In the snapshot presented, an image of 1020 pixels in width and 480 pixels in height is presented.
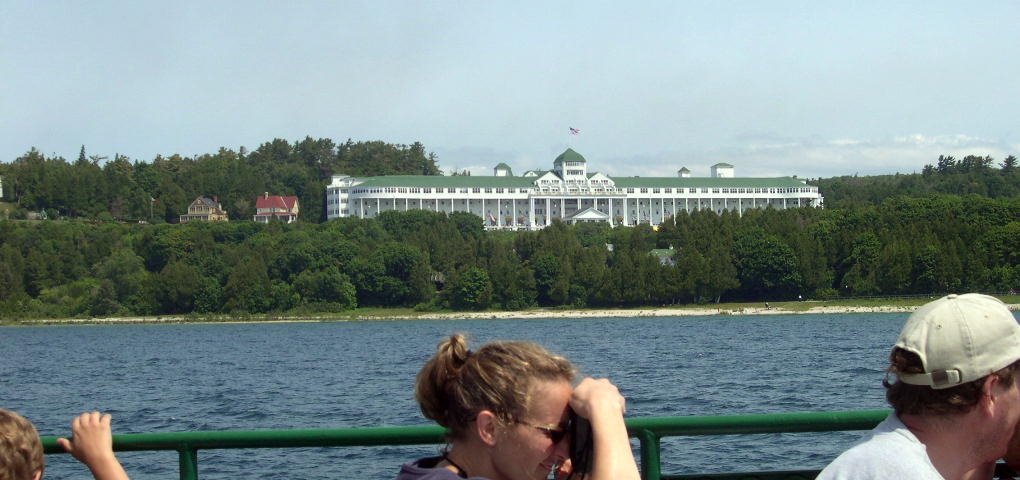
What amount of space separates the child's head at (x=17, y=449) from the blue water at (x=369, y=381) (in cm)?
166

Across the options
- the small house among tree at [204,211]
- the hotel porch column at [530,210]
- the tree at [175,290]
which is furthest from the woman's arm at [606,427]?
the small house among tree at [204,211]

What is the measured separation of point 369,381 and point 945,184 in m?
137

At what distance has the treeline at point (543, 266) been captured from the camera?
3883 inches

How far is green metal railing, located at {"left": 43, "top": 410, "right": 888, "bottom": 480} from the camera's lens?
15.0 feet

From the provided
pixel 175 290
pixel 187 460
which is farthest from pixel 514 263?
pixel 187 460

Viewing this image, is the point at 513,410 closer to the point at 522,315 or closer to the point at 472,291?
the point at 522,315

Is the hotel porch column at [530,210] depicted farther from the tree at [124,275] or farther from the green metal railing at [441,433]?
the green metal railing at [441,433]

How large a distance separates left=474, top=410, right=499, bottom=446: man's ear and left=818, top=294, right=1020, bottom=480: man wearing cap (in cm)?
92

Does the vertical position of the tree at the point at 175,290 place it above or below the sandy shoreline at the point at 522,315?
above

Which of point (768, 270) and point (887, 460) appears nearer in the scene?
point (887, 460)

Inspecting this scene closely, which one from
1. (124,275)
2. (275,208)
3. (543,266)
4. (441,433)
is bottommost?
(543,266)

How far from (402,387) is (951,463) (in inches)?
1409

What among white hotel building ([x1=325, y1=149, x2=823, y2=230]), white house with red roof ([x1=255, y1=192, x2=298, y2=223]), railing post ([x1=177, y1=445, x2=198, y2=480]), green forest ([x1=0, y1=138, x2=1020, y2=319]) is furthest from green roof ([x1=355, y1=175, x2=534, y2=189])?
railing post ([x1=177, y1=445, x2=198, y2=480])

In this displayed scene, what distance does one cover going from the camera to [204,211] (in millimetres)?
179375
